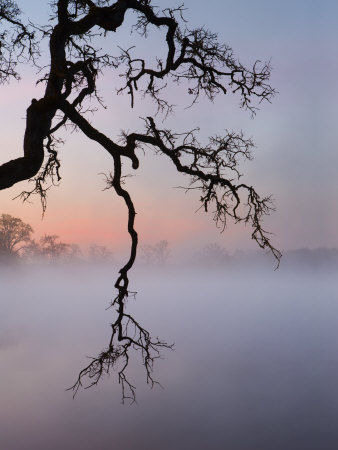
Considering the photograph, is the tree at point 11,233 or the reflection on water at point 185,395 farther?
the tree at point 11,233

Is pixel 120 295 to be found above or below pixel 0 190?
below

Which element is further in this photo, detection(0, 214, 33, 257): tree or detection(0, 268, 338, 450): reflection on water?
detection(0, 214, 33, 257): tree

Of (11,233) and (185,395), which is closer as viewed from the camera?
(185,395)

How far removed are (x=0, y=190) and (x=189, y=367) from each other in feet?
70.6

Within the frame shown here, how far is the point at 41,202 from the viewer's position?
5.98m

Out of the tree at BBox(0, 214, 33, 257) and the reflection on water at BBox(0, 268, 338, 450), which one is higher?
the tree at BBox(0, 214, 33, 257)

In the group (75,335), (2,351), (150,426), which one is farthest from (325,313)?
(150,426)

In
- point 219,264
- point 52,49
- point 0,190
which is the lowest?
point 0,190

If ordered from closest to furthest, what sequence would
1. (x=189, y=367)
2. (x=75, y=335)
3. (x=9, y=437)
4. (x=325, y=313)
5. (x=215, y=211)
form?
(x=215, y=211)
(x=9, y=437)
(x=189, y=367)
(x=75, y=335)
(x=325, y=313)

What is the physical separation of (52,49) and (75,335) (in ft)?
105

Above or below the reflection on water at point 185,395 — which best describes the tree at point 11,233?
above

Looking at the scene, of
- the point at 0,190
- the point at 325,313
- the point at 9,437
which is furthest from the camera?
the point at 325,313

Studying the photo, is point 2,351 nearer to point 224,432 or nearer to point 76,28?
point 224,432

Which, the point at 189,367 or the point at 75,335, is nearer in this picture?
the point at 189,367
